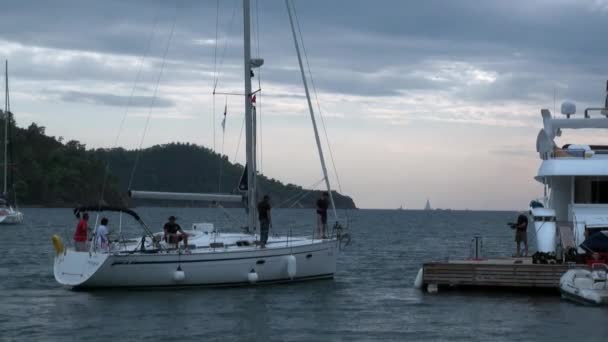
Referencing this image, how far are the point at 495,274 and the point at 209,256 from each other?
8382 mm

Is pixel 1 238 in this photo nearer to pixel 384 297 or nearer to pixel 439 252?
pixel 439 252

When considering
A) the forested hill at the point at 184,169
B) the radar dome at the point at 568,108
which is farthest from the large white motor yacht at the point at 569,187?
the forested hill at the point at 184,169

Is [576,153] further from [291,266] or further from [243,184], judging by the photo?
[243,184]

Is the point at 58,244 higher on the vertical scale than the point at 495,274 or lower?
higher

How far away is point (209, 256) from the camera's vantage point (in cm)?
3105

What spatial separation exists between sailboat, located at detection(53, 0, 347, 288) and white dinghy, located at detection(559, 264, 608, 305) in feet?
30.5

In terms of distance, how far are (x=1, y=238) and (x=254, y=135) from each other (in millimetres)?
44261

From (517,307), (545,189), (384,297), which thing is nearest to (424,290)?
(384,297)

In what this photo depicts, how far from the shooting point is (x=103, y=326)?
24.9 m

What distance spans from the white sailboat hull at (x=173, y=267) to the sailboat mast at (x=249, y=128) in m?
1.69

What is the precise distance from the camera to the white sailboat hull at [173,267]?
30203mm

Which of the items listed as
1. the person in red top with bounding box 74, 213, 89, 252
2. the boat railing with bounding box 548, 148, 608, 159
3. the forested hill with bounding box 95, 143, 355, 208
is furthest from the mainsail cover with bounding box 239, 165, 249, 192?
the forested hill with bounding box 95, 143, 355, 208

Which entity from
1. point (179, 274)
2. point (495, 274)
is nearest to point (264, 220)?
point (179, 274)

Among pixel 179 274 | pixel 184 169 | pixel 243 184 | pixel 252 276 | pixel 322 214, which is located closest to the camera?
pixel 179 274
